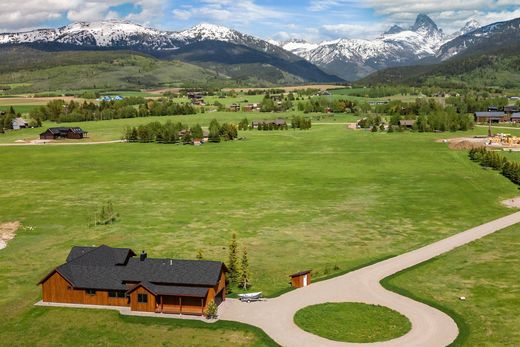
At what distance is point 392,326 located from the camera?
5378 centimetres

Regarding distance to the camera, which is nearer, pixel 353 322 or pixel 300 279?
pixel 353 322

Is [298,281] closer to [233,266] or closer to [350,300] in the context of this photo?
[350,300]

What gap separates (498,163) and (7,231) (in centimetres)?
11075

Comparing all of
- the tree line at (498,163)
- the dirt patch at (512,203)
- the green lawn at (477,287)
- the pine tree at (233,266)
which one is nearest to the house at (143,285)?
the pine tree at (233,266)

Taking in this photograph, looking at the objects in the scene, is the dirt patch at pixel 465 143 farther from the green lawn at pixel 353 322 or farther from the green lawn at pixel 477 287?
the green lawn at pixel 353 322

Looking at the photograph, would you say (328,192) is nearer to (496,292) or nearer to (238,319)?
(496,292)

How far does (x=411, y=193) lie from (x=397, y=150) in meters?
63.4

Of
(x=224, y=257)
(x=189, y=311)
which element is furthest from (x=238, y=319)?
(x=224, y=257)

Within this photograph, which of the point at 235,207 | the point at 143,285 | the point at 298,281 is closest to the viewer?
the point at 143,285

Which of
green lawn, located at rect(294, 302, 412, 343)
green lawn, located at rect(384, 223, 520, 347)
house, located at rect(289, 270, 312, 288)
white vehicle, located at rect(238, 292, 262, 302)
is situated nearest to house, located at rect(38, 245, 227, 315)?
white vehicle, located at rect(238, 292, 262, 302)

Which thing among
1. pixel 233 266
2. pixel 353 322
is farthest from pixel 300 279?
pixel 353 322

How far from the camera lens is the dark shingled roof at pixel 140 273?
5897cm

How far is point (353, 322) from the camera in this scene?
181 ft

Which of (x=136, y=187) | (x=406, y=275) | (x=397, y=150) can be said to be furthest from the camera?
(x=397, y=150)
